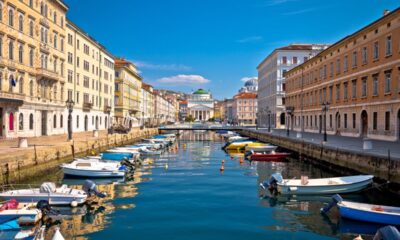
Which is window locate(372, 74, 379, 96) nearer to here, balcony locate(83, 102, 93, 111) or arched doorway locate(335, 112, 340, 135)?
arched doorway locate(335, 112, 340, 135)

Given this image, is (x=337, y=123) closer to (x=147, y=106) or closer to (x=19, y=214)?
(x=19, y=214)

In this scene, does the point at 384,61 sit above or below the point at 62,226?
above

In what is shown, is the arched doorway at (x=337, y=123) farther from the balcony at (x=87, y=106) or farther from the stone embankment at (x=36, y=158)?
the balcony at (x=87, y=106)

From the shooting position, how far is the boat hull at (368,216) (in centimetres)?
1512

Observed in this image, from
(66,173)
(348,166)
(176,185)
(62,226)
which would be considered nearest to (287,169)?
(348,166)

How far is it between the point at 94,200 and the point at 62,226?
4.12 m

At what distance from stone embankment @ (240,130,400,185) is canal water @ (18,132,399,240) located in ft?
4.89

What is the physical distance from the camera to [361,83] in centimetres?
4397

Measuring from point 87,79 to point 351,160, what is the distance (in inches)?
2090

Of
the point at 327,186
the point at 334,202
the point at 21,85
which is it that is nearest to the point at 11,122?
the point at 21,85

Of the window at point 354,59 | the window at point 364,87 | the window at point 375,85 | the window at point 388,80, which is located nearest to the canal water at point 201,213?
the window at point 388,80

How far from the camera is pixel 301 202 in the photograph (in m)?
20.3

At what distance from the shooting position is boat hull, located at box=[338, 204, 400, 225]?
1512 centimetres

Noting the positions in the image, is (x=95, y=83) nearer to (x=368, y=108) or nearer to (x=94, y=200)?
(x=368, y=108)
